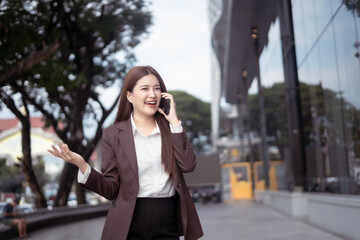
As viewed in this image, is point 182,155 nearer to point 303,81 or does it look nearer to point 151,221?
point 151,221

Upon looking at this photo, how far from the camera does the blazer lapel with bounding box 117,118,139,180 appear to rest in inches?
85.6

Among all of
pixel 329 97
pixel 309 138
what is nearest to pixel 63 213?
pixel 309 138

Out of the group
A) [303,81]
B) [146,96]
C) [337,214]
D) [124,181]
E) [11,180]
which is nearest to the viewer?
[124,181]

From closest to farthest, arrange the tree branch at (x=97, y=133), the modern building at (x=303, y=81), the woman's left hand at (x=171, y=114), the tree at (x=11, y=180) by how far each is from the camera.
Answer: the woman's left hand at (x=171, y=114), the modern building at (x=303, y=81), the tree branch at (x=97, y=133), the tree at (x=11, y=180)

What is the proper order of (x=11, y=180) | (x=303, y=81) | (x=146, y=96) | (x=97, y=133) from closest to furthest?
(x=146, y=96)
(x=303, y=81)
(x=97, y=133)
(x=11, y=180)

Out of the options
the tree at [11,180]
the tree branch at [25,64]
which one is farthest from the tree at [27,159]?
the tree at [11,180]

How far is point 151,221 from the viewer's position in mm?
2146

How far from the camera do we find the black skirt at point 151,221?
2148 mm

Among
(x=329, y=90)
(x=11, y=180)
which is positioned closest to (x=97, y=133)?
(x=329, y=90)

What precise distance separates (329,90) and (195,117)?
49.5m

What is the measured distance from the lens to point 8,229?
12.0m

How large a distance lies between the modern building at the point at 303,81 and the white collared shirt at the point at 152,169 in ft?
20.4

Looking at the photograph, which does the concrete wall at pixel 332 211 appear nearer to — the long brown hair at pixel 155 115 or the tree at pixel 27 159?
the long brown hair at pixel 155 115

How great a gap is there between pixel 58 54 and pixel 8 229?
7.10 metres
